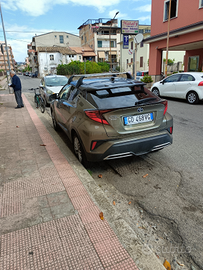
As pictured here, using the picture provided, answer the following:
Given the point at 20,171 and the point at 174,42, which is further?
the point at 174,42

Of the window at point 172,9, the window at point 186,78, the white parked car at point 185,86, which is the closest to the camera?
Result: the white parked car at point 185,86

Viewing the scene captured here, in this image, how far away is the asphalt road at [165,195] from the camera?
2.33 metres

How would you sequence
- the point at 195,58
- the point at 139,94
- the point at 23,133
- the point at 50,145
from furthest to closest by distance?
the point at 195,58
the point at 23,133
the point at 50,145
the point at 139,94

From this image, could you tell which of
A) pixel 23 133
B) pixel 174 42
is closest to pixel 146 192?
pixel 23 133

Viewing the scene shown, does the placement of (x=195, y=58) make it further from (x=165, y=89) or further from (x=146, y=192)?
(x=146, y=192)

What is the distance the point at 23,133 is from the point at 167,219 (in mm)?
4965

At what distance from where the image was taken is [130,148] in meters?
3.48

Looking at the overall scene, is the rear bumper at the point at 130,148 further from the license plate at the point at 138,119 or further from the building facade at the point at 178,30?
the building facade at the point at 178,30

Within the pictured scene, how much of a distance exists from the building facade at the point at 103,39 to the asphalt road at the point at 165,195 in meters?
61.5

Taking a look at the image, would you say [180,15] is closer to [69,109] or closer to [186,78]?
[186,78]

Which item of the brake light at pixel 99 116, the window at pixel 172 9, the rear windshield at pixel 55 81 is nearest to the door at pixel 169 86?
the rear windshield at pixel 55 81

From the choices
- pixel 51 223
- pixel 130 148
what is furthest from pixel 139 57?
pixel 51 223

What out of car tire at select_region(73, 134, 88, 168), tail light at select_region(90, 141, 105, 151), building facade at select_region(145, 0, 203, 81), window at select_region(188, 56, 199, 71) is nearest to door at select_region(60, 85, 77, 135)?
car tire at select_region(73, 134, 88, 168)

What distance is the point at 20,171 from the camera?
3857mm
